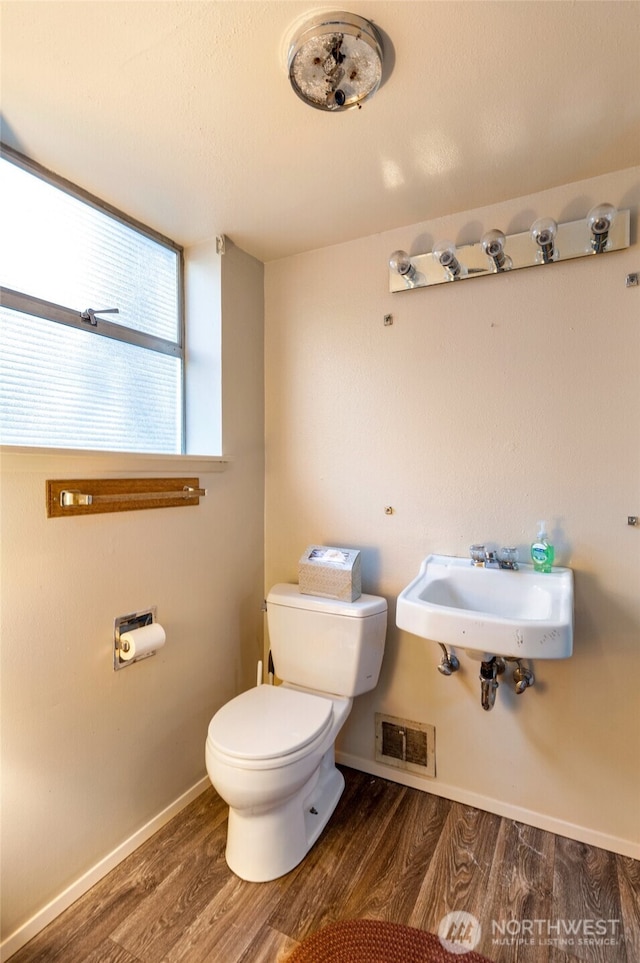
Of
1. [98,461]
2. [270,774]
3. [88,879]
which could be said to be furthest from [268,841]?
[98,461]

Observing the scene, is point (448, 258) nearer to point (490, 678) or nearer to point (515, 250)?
point (515, 250)

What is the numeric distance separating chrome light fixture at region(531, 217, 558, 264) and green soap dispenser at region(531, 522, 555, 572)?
89 centimetres

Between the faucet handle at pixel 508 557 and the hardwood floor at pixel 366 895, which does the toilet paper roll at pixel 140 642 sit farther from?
the faucet handle at pixel 508 557

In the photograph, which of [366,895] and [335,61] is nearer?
[335,61]

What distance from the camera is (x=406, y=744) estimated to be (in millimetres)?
1771

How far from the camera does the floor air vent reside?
1.73 metres

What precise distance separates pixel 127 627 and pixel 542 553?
4.49 ft

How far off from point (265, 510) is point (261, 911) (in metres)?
1.35

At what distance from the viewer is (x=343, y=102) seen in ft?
3.64

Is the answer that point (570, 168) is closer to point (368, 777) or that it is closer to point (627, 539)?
point (627, 539)

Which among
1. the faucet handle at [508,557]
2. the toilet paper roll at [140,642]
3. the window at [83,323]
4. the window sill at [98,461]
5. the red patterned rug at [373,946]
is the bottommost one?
the red patterned rug at [373,946]

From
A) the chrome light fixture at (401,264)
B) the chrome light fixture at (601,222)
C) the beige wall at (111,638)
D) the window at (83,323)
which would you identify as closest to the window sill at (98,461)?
the beige wall at (111,638)

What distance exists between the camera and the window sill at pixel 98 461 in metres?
1.14

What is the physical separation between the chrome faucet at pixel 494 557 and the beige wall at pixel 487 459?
5 cm
